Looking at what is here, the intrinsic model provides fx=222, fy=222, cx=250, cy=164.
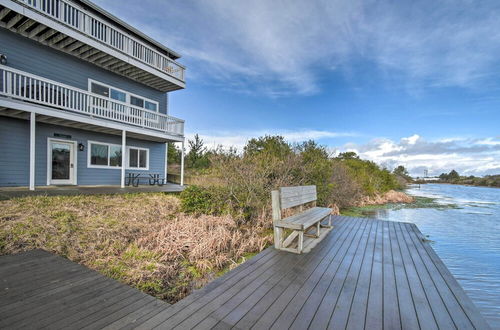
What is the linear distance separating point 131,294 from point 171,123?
11000mm

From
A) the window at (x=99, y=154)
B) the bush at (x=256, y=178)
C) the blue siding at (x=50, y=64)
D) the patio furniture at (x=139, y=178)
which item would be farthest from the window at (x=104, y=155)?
the bush at (x=256, y=178)

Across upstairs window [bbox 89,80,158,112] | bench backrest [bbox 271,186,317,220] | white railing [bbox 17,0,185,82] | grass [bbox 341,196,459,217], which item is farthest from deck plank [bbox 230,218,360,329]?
white railing [bbox 17,0,185,82]

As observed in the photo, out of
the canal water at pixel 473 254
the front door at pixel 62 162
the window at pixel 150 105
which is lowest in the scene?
the canal water at pixel 473 254

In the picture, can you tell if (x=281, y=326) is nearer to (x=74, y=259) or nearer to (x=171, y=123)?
(x=74, y=259)

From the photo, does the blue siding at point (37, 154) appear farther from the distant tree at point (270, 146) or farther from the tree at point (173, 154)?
the tree at point (173, 154)

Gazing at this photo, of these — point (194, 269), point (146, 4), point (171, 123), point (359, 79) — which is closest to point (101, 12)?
point (146, 4)

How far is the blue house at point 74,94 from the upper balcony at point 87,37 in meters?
0.04

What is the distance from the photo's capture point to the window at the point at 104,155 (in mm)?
10414

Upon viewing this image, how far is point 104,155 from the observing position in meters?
10.9

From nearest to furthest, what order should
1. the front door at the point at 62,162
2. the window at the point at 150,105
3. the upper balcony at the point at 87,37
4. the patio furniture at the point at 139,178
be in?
the upper balcony at the point at 87,37 → the front door at the point at 62,162 → the patio furniture at the point at 139,178 → the window at the point at 150,105

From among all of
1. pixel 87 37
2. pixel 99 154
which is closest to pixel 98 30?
pixel 87 37

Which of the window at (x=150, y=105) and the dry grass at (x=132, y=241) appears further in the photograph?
the window at (x=150, y=105)

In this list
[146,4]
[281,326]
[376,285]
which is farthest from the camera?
[146,4]

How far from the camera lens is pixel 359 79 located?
1238 centimetres
